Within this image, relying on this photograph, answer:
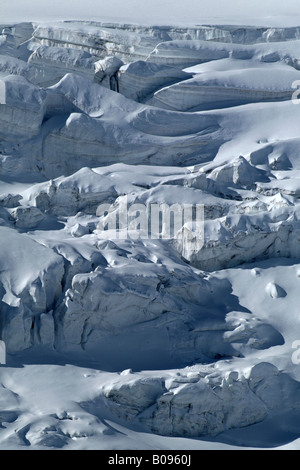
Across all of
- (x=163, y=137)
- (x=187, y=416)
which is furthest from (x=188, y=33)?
(x=187, y=416)

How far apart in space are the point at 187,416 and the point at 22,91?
8813 millimetres

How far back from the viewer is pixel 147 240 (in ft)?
56.7

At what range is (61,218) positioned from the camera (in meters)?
18.5

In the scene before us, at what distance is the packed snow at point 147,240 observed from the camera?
47.1 feet

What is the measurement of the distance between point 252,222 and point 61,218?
378 centimetres

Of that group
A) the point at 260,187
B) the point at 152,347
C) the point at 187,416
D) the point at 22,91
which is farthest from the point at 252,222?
the point at 22,91

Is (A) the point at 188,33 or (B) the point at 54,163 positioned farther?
(A) the point at 188,33

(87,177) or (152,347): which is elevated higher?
(87,177)

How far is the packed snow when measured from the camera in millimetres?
14359

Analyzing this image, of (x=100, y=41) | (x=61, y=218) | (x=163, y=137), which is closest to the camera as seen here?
(x=61, y=218)

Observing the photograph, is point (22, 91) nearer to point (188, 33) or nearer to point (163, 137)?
point (163, 137)
